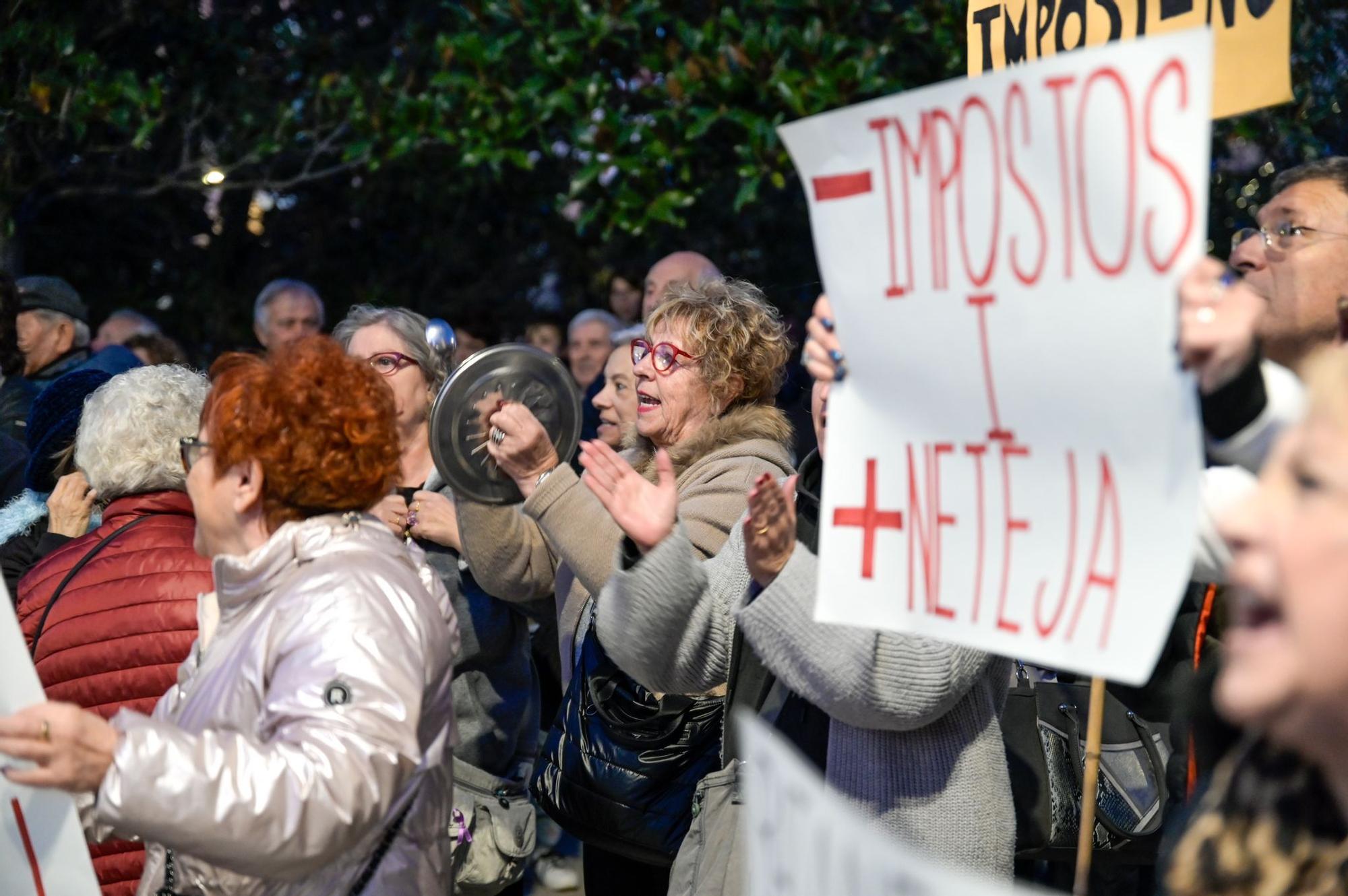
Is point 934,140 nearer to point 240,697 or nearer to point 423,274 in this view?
point 240,697

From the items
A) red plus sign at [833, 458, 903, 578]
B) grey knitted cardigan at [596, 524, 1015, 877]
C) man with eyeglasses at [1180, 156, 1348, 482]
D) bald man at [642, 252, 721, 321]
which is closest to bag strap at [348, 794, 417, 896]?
grey knitted cardigan at [596, 524, 1015, 877]

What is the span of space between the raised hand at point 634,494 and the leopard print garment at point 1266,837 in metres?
1.47

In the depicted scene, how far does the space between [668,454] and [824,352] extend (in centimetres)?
→ 121

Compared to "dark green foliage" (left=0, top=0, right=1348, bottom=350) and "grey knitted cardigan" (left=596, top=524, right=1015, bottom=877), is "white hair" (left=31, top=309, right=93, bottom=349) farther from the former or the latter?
"grey knitted cardigan" (left=596, top=524, right=1015, bottom=877)

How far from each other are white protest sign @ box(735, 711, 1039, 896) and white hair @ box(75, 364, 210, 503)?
80.3 inches

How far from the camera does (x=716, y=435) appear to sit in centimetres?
389

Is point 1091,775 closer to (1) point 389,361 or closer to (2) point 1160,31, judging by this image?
(2) point 1160,31

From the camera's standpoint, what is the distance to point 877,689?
268 centimetres

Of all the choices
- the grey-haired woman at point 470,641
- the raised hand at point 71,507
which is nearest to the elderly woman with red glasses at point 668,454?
the grey-haired woman at point 470,641

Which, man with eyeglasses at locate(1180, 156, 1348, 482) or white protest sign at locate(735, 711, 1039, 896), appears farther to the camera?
man with eyeglasses at locate(1180, 156, 1348, 482)

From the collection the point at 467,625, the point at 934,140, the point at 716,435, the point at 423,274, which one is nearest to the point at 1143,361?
the point at 934,140

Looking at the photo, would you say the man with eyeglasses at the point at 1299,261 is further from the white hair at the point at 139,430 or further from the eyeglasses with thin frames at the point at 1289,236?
the white hair at the point at 139,430

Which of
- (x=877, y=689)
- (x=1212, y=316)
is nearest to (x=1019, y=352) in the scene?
(x=1212, y=316)

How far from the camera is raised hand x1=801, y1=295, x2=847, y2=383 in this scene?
2.49 m
